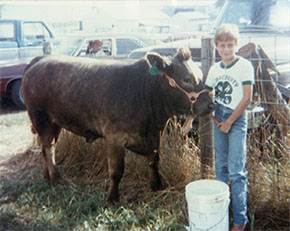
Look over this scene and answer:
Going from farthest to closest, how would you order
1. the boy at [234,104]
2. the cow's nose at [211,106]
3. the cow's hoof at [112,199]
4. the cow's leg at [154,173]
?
the cow's leg at [154,173], the cow's hoof at [112,199], the cow's nose at [211,106], the boy at [234,104]

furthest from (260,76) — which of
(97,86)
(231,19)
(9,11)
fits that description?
(9,11)

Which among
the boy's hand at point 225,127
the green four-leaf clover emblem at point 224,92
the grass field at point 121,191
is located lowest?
the grass field at point 121,191

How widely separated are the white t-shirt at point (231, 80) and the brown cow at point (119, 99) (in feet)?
0.55

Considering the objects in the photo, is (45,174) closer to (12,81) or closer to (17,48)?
(12,81)

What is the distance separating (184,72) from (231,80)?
0.58 metres

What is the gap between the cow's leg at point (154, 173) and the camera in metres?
4.56

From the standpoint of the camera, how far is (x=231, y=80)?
11.3 ft

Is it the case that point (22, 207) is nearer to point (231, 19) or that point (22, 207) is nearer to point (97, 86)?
point (97, 86)

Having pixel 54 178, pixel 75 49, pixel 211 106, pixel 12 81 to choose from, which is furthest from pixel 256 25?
pixel 12 81

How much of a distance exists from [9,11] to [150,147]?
18451mm

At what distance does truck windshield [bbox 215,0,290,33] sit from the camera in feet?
21.5

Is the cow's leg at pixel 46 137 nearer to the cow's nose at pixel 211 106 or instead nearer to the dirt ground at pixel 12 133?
the dirt ground at pixel 12 133

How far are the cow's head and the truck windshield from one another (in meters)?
3.14

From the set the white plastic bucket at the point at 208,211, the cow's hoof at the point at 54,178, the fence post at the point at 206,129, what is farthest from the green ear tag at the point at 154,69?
the cow's hoof at the point at 54,178
